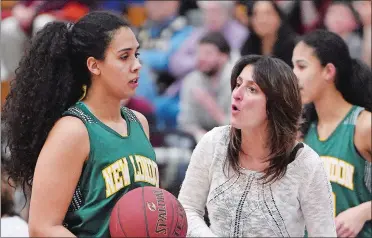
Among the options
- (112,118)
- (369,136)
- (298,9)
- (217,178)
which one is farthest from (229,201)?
(298,9)

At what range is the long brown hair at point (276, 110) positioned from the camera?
4.00m

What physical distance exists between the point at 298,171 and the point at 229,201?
0.35 m

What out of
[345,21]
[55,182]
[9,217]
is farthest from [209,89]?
[55,182]

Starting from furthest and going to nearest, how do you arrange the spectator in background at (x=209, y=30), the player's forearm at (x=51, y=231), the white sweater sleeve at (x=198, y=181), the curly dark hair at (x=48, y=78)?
the spectator in background at (x=209, y=30) → the white sweater sleeve at (x=198, y=181) → the curly dark hair at (x=48, y=78) → the player's forearm at (x=51, y=231)

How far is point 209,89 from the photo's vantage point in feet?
26.2

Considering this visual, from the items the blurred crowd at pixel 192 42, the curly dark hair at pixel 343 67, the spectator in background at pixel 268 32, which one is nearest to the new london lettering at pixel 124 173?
the curly dark hair at pixel 343 67

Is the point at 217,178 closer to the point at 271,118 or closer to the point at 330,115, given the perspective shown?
the point at 271,118

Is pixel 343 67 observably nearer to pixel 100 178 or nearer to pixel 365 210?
pixel 365 210

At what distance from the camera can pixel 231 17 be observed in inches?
352

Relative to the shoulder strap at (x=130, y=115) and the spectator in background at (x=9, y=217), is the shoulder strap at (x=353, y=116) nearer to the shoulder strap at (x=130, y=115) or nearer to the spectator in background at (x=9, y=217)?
the shoulder strap at (x=130, y=115)

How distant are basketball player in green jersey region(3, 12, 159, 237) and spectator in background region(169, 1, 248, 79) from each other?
4715mm

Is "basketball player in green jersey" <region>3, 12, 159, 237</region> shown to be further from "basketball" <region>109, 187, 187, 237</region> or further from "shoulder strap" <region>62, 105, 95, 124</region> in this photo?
"basketball" <region>109, 187, 187, 237</region>

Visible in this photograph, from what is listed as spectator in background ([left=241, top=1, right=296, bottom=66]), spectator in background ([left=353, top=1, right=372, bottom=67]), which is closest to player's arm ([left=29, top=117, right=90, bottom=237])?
spectator in background ([left=241, top=1, right=296, bottom=66])

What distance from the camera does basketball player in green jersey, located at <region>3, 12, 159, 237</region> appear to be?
11.8ft
